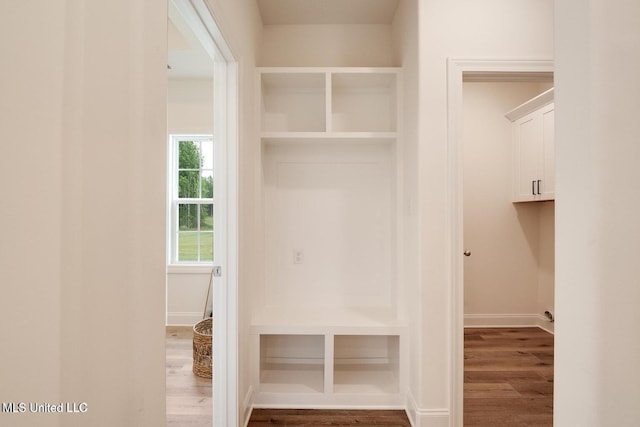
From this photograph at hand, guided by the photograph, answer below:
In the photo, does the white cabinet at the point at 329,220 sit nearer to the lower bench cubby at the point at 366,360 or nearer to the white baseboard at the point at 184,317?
the lower bench cubby at the point at 366,360

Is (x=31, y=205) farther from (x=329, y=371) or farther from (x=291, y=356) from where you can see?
(x=291, y=356)

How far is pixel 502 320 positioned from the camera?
3.88 m

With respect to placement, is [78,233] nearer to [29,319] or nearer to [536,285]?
[29,319]

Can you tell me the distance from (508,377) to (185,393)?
8.33 ft

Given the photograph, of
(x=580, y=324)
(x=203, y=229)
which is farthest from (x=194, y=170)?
(x=580, y=324)

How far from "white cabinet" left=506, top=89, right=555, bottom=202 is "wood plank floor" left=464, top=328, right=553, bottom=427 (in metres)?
1.47

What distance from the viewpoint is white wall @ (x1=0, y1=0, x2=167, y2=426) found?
1.62ft

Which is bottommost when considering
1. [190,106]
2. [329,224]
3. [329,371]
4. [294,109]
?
[329,371]

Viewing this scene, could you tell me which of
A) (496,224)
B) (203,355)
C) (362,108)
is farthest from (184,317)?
(496,224)

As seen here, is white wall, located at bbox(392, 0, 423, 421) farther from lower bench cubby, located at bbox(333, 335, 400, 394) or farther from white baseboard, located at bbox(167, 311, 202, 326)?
white baseboard, located at bbox(167, 311, 202, 326)

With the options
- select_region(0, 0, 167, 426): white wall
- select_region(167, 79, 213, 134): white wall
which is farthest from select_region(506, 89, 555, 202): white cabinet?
select_region(0, 0, 167, 426): white wall

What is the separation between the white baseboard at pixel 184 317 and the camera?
3885 millimetres

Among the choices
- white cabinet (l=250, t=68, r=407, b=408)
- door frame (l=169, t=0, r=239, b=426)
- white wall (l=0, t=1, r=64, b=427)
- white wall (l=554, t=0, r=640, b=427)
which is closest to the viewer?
white wall (l=0, t=1, r=64, b=427)

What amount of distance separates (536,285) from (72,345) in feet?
14.5
